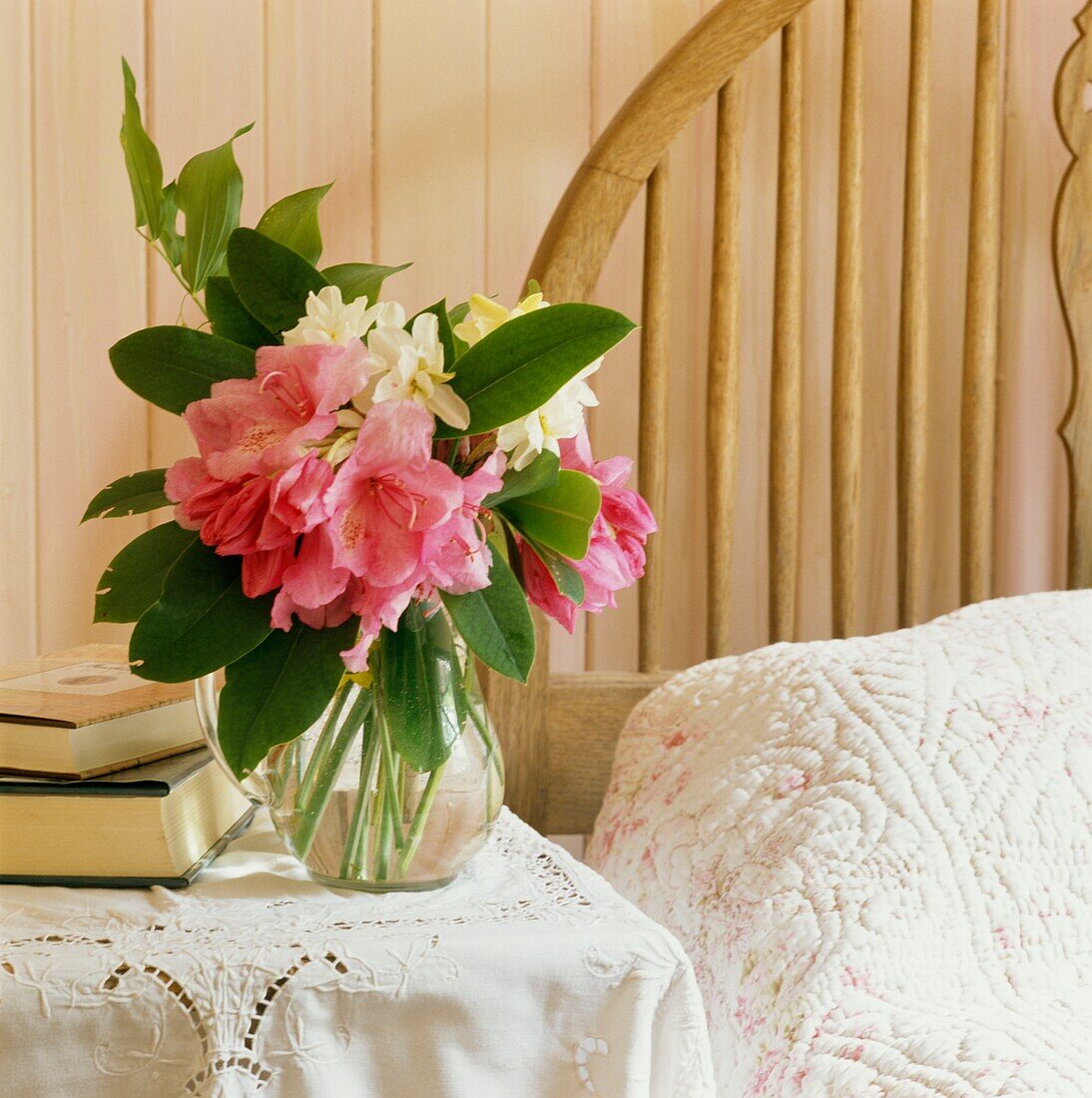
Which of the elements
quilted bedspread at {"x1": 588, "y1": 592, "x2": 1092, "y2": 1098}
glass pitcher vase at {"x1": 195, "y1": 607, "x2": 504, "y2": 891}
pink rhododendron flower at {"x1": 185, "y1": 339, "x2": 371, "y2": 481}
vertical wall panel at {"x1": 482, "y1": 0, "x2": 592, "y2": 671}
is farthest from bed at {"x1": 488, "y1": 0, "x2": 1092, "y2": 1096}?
pink rhododendron flower at {"x1": 185, "y1": 339, "x2": 371, "y2": 481}

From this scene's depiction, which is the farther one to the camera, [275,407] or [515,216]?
[515,216]

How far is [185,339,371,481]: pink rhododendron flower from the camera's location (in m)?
0.55

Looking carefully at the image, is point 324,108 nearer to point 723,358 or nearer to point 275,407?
point 723,358

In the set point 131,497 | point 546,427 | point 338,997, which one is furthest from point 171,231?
point 338,997

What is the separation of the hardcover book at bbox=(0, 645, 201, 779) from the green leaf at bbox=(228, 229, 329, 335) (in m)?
0.22

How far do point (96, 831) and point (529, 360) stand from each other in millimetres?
352

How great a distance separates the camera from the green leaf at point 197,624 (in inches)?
22.2

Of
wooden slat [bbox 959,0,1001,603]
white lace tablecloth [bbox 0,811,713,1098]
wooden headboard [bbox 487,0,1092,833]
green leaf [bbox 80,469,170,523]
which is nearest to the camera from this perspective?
white lace tablecloth [bbox 0,811,713,1098]

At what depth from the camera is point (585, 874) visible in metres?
0.67

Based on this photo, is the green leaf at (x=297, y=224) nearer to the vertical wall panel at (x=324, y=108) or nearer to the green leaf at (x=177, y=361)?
the green leaf at (x=177, y=361)

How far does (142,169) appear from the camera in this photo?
2.16 feet

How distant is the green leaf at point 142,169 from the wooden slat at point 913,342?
2.77ft

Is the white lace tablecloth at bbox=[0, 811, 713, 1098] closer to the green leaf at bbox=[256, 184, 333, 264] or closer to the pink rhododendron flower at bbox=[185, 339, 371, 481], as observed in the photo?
the pink rhododendron flower at bbox=[185, 339, 371, 481]

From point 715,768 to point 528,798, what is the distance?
287mm
